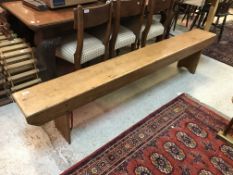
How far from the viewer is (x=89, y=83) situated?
1.44 meters

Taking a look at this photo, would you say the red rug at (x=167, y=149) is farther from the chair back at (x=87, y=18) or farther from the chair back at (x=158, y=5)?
the chair back at (x=158, y=5)

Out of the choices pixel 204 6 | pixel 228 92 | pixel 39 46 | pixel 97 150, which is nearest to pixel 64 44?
pixel 39 46

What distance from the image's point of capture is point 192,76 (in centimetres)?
249

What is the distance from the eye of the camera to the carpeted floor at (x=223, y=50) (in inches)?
116

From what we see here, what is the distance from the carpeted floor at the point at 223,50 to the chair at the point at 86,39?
6.07 feet

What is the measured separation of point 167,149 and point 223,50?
231 cm

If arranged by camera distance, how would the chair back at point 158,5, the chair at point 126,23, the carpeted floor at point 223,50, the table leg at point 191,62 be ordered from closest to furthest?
the chair at point 126,23 → the chair back at point 158,5 → the table leg at point 191,62 → the carpeted floor at point 223,50

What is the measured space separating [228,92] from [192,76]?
43 cm

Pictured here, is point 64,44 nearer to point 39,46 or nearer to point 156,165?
point 39,46

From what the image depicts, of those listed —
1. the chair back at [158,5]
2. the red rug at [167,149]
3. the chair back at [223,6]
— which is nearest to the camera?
the red rug at [167,149]

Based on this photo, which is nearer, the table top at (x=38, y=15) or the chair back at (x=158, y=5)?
the table top at (x=38, y=15)

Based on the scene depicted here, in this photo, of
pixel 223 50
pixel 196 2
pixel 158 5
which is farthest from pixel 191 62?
pixel 196 2

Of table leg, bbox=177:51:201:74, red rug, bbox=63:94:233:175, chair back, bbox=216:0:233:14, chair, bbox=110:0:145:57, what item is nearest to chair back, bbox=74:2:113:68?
chair, bbox=110:0:145:57

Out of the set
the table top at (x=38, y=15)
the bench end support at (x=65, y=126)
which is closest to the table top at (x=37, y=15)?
the table top at (x=38, y=15)
